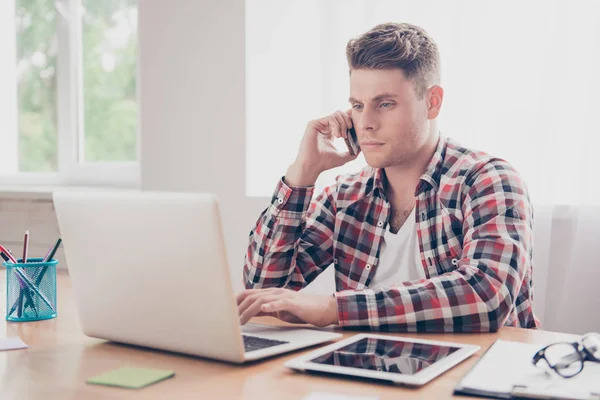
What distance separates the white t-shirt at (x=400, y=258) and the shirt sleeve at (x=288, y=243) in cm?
16

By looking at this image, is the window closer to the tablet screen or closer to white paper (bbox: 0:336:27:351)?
white paper (bbox: 0:336:27:351)

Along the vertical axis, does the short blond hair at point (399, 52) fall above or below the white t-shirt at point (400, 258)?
above

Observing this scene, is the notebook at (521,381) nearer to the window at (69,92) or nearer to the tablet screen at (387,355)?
the tablet screen at (387,355)

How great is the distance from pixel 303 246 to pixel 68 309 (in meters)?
0.57

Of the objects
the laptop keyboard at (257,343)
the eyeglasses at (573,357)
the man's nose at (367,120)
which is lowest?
the laptop keyboard at (257,343)

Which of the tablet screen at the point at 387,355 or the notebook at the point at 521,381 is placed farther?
the tablet screen at the point at 387,355

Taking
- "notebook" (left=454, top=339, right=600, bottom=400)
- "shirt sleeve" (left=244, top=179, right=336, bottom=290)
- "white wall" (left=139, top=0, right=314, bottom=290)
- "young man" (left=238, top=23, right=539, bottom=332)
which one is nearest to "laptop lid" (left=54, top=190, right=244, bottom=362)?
"notebook" (left=454, top=339, right=600, bottom=400)

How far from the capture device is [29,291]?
132cm

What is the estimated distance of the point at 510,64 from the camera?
198 centimetres

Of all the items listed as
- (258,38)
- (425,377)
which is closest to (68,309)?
(425,377)

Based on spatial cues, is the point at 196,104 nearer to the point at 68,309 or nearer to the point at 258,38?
the point at 258,38

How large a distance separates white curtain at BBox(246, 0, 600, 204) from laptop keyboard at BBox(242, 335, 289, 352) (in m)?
1.12

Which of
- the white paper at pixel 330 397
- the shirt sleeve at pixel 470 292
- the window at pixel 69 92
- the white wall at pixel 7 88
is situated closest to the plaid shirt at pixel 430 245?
the shirt sleeve at pixel 470 292

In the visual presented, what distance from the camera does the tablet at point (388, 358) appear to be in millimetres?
895
